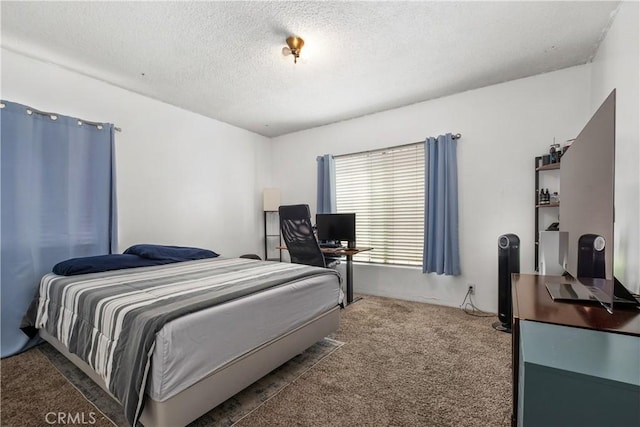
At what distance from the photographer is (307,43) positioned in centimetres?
230

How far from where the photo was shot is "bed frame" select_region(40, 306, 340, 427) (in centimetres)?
131

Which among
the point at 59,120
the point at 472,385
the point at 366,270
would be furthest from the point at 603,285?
the point at 59,120

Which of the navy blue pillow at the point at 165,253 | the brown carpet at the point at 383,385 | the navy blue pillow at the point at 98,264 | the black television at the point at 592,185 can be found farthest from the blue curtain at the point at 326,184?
the black television at the point at 592,185

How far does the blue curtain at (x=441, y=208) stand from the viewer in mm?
3295

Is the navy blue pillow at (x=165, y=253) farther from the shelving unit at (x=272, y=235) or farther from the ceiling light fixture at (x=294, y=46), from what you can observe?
the ceiling light fixture at (x=294, y=46)

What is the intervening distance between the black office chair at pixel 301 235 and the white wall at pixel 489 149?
3.98 feet

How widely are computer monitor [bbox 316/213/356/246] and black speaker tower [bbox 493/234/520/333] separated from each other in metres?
1.70

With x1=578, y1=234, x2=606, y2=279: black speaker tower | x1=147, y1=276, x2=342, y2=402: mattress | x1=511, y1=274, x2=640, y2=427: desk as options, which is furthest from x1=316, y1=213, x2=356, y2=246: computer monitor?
x1=511, y1=274, x2=640, y2=427: desk

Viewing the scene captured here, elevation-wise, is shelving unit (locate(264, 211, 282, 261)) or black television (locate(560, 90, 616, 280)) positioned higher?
black television (locate(560, 90, 616, 280))

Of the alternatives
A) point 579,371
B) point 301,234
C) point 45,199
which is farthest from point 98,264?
point 579,371

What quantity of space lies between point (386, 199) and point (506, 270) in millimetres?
1699

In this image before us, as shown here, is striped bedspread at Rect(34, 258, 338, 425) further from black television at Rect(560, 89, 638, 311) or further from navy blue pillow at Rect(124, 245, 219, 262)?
black television at Rect(560, 89, 638, 311)

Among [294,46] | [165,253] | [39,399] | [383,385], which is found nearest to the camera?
[39,399]

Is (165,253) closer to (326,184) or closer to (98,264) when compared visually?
(98,264)
